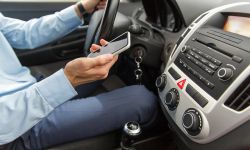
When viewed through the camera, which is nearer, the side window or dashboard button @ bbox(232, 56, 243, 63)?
dashboard button @ bbox(232, 56, 243, 63)

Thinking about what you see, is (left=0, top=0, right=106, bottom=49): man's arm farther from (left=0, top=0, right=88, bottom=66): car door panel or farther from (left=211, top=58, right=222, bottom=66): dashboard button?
(left=211, top=58, right=222, bottom=66): dashboard button

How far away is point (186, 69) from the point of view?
80cm

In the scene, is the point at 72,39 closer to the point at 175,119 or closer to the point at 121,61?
the point at 121,61

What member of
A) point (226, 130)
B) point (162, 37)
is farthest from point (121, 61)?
point (226, 130)

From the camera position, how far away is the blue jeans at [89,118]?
779mm

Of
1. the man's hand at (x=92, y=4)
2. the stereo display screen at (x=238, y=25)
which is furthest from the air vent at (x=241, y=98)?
the man's hand at (x=92, y=4)

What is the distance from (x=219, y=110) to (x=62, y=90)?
37cm

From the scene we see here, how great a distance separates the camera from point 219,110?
648 millimetres

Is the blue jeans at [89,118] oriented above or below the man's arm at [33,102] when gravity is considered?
below

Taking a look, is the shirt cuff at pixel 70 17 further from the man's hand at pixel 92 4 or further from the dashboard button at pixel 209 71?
the dashboard button at pixel 209 71

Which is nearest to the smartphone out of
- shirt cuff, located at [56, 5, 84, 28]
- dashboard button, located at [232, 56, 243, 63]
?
dashboard button, located at [232, 56, 243, 63]

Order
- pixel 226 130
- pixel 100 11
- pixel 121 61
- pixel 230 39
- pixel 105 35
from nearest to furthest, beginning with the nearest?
pixel 226 130, pixel 230 39, pixel 105 35, pixel 100 11, pixel 121 61

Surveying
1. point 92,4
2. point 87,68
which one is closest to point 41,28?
point 92,4

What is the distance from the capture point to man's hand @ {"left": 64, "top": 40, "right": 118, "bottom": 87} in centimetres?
66
